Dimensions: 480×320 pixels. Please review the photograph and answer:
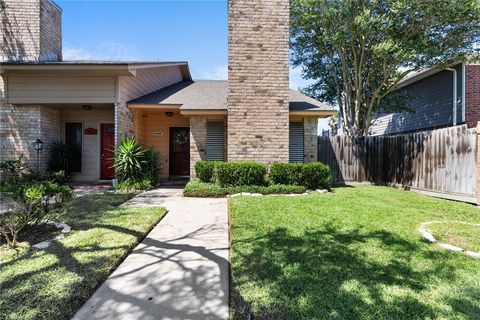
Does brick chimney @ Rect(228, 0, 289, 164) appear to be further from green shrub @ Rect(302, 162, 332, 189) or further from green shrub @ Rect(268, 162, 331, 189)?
green shrub @ Rect(302, 162, 332, 189)

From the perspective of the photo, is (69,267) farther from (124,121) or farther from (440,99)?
(440,99)

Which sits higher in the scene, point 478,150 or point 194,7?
point 194,7

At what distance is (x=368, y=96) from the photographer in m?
13.7

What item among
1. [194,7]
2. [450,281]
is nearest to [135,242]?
[450,281]

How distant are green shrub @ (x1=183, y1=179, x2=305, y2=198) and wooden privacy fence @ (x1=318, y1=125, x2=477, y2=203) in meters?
3.83

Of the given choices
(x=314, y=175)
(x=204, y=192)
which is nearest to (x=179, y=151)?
(x=204, y=192)

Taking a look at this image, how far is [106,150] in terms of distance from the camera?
1158cm

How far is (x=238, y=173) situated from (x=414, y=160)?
5.81m

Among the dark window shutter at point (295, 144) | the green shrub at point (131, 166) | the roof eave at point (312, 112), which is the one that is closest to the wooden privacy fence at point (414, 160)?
the dark window shutter at point (295, 144)

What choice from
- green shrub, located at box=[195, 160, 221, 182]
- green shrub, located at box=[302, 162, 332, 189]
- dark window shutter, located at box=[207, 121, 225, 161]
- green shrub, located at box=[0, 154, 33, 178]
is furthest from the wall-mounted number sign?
green shrub, located at box=[302, 162, 332, 189]

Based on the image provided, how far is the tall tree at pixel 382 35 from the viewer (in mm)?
10430

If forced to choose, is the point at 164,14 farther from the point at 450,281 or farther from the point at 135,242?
the point at 450,281

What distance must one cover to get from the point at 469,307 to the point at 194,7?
37.5 feet

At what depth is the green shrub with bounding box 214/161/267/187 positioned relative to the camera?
8.42 m
